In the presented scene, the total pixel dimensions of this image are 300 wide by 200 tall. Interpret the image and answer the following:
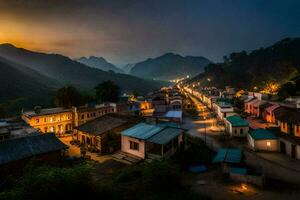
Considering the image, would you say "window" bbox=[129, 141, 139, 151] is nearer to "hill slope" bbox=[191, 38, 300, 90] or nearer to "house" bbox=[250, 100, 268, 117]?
"house" bbox=[250, 100, 268, 117]

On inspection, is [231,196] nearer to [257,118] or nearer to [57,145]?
[57,145]

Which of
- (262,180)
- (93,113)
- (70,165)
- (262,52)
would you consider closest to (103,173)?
(70,165)

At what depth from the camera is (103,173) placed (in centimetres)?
2397

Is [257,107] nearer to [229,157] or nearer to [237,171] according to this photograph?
[229,157]

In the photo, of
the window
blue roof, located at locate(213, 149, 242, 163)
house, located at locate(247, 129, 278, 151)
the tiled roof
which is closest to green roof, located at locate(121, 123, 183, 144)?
the window

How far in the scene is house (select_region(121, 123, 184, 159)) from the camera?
86.6 ft

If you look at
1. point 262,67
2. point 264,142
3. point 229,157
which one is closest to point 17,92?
point 229,157

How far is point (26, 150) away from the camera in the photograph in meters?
24.2

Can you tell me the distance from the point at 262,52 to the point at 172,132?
132866 mm

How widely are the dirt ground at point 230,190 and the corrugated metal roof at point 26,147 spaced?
15.9 metres

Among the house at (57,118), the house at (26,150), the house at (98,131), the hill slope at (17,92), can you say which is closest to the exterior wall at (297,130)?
the house at (98,131)

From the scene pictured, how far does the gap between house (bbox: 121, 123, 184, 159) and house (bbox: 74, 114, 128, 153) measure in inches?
133

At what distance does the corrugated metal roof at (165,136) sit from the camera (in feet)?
84.4

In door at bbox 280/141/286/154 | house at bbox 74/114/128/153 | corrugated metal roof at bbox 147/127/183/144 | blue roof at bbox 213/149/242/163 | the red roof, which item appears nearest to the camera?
Result: blue roof at bbox 213/149/242/163
